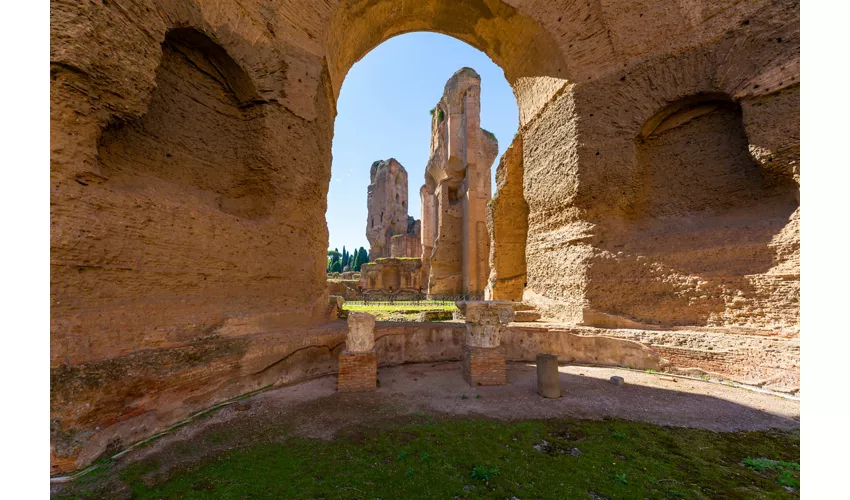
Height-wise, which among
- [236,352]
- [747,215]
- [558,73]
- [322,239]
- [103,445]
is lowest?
[103,445]

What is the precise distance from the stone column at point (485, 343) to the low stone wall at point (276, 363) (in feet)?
5.05

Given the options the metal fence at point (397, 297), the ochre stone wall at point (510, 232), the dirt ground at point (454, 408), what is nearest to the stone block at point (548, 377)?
the dirt ground at point (454, 408)

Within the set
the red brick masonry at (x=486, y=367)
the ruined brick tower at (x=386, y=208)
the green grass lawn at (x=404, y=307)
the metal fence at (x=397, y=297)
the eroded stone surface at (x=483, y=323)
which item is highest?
the ruined brick tower at (x=386, y=208)

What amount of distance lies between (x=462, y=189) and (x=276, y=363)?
20206 millimetres

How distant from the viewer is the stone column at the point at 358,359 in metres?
5.18

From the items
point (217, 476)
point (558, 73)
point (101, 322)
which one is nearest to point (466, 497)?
point (217, 476)

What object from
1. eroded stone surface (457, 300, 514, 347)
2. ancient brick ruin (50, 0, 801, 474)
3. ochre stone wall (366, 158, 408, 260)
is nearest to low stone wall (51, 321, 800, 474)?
ancient brick ruin (50, 0, 801, 474)

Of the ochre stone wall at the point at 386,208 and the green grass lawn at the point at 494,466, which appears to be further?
the ochre stone wall at the point at 386,208

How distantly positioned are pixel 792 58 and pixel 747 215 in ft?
9.67

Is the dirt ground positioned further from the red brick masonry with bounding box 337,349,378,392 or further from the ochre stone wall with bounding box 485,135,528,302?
the ochre stone wall with bounding box 485,135,528,302

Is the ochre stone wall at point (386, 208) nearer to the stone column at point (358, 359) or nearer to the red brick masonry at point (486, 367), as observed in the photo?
the stone column at point (358, 359)

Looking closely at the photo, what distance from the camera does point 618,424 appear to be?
3.94m

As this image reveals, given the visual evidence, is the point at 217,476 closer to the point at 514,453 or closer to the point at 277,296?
the point at 514,453

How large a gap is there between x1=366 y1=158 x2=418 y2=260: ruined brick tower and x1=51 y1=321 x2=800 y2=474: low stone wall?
3195cm
